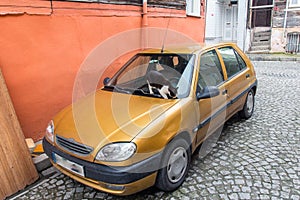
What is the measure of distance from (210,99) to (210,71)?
19.3 inches

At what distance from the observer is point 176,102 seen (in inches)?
108

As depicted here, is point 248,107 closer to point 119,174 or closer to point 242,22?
point 119,174

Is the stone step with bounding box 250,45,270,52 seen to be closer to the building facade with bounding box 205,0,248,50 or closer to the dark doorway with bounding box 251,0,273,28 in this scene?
the building facade with bounding box 205,0,248,50

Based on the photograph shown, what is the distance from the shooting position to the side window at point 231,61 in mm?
3791

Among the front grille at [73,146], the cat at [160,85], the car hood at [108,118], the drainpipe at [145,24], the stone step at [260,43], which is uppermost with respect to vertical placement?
the drainpipe at [145,24]

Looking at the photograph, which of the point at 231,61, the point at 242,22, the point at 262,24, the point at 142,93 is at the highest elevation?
Result: the point at 242,22

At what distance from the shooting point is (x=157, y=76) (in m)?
3.17

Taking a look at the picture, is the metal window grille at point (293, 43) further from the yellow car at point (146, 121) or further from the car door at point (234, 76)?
the yellow car at point (146, 121)

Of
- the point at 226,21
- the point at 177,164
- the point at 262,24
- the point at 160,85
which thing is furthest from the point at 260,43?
the point at 177,164

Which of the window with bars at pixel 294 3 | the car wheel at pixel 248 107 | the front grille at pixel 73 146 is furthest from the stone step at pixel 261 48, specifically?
the front grille at pixel 73 146

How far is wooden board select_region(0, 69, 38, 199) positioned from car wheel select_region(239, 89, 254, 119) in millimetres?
3471

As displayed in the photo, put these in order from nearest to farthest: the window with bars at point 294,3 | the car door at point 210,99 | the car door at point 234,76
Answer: the car door at point 210,99, the car door at point 234,76, the window with bars at point 294,3

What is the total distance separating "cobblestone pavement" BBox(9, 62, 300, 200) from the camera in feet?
8.71

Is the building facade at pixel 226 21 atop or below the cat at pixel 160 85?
atop
